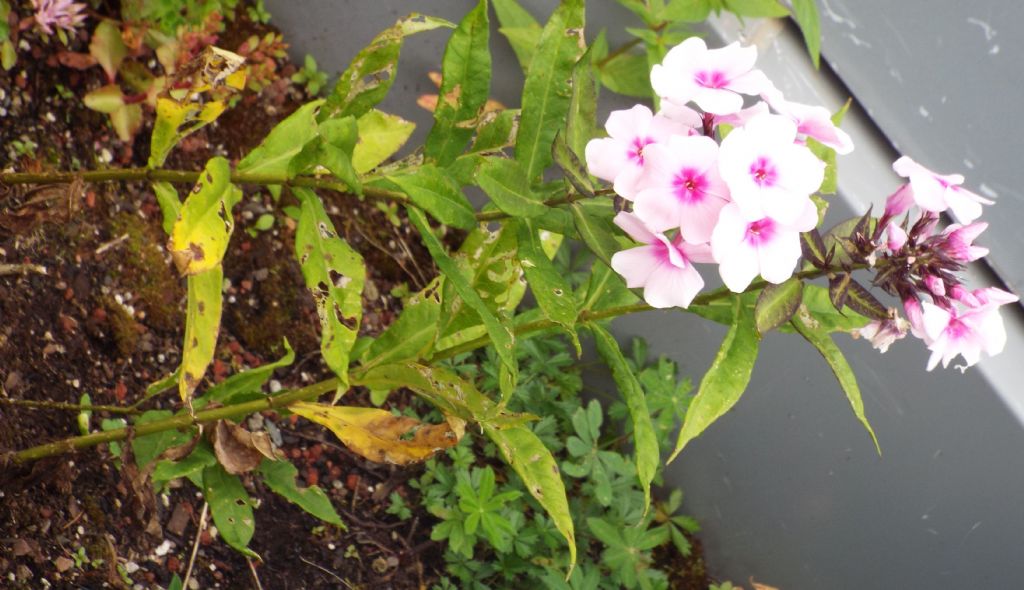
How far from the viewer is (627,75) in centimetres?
192

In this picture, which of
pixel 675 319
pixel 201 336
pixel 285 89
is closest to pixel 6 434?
pixel 201 336

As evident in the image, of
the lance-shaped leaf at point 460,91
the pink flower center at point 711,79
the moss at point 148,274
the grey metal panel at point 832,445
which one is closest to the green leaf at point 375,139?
the lance-shaped leaf at point 460,91

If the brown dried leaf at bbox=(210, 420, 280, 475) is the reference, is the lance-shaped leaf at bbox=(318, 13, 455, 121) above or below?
above

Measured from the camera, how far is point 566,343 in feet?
7.10

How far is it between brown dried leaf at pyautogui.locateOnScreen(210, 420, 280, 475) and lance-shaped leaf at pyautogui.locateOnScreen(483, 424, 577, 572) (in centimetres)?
26

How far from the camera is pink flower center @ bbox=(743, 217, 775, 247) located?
0.88 m

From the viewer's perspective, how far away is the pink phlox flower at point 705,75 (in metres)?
0.91

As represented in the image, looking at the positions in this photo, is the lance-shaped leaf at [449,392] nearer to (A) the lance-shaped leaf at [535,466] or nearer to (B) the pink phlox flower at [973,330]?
(A) the lance-shaped leaf at [535,466]

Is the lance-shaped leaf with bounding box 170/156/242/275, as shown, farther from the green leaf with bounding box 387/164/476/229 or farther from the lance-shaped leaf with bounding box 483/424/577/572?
the lance-shaped leaf with bounding box 483/424/577/572

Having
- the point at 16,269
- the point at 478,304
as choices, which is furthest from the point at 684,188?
the point at 16,269

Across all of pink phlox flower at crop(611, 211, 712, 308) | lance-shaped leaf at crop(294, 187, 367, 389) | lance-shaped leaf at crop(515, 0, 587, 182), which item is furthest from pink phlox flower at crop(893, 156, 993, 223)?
lance-shaped leaf at crop(294, 187, 367, 389)

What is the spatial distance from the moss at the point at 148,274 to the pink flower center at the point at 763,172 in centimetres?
123

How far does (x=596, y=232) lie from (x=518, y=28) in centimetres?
105

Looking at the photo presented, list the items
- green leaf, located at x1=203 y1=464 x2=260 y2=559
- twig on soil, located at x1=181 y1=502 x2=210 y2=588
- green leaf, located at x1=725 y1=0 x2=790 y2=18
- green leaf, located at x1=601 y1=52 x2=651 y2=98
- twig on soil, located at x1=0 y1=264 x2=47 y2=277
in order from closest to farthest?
green leaf, located at x1=203 y1=464 x2=260 y2=559, twig on soil, located at x1=0 y1=264 x2=47 y2=277, twig on soil, located at x1=181 y1=502 x2=210 y2=588, green leaf, located at x1=725 y1=0 x2=790 y2=18, green leaf, located at x1=601 y1=52 x2=651 y2=98
